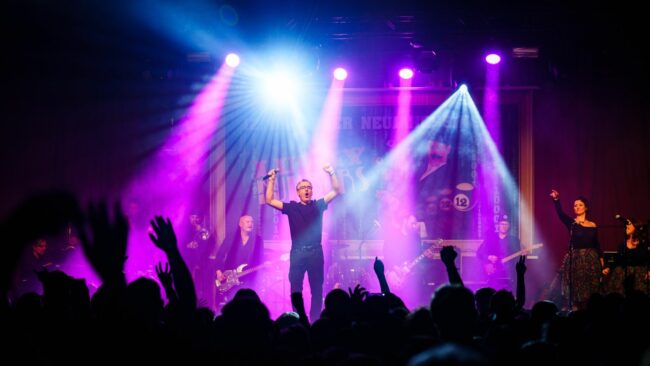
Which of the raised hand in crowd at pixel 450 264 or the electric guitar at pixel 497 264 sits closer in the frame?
the raised hand in crowd at pixel 450 264

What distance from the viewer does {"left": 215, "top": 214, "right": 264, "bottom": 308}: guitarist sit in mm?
10734

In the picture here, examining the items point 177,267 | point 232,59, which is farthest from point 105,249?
point 232,59

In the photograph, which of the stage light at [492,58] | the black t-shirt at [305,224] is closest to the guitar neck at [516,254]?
the stage light at [492,58]

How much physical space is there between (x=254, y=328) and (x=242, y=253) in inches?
319

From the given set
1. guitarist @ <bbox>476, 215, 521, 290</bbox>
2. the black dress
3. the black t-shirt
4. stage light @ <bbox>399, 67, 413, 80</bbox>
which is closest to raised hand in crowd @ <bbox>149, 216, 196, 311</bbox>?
the black t-shirt

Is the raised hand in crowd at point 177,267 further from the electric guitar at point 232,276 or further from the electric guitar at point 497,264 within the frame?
the electric guitar at point 497,264

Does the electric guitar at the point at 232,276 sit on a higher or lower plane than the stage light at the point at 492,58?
lower

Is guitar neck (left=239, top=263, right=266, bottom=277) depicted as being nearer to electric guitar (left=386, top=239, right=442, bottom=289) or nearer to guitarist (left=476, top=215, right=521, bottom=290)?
electric guitar (left=386, top=239, right=442, bottom=289)

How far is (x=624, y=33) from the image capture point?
392 inches

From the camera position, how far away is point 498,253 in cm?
1096

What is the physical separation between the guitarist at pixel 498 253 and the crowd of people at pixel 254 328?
6857mm

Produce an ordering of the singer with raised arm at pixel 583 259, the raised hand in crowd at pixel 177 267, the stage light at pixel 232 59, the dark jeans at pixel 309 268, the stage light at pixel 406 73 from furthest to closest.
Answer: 1. the stage light at pixel 406 73
2. the stage light at pixel 232 59
3. the singer with raised arm at pixel 583 259
4. the dark jeans at pixel 309 268
5. the raised hand in crowd at pixel 177 267

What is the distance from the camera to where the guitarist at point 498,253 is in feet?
35.4

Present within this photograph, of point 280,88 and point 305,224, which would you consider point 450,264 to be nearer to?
point 305,224
